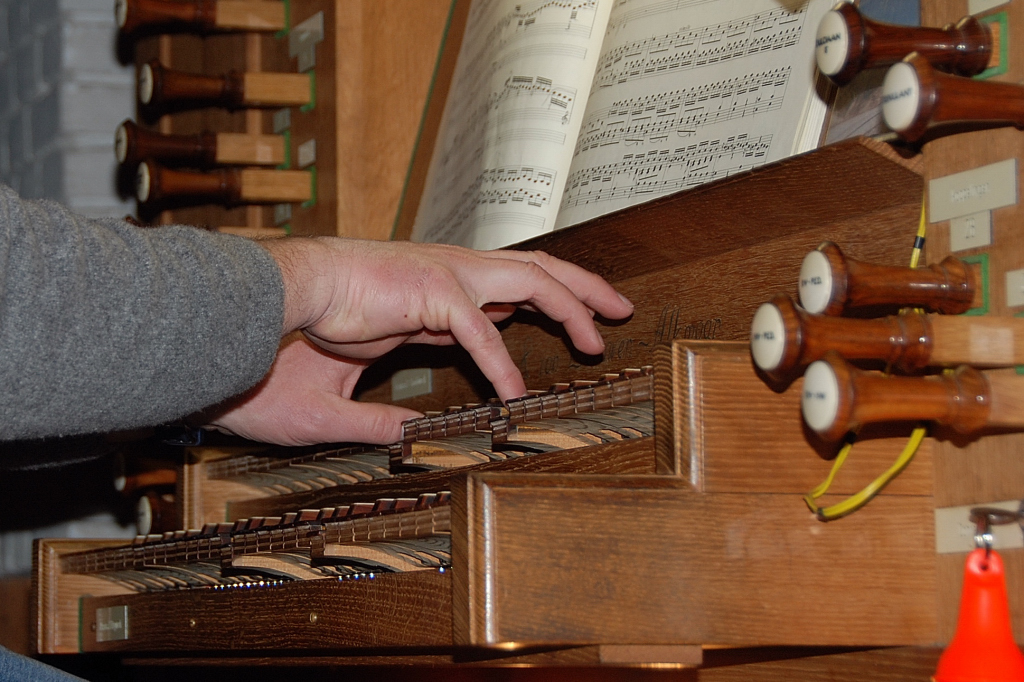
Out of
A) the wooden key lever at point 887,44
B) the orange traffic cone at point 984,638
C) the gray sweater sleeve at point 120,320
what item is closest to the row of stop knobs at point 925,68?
the wooden key lever at point 887,44

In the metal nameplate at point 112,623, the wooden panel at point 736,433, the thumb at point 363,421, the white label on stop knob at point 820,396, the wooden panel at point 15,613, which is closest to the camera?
the white label on stop knob at point 820,396

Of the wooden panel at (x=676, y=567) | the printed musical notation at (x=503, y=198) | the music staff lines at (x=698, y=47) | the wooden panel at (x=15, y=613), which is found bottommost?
the wooden panel at (x=15, y=613)

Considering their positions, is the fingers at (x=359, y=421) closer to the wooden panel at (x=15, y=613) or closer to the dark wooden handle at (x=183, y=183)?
the dark wooden handle at (x=183, y=183)

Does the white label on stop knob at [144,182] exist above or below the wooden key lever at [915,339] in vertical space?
above

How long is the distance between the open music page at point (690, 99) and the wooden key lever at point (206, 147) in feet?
2.86

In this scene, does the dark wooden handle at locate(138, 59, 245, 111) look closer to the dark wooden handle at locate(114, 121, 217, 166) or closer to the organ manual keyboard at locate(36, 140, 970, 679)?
the dark wooden handle at locate(114, 121, 217, 166)

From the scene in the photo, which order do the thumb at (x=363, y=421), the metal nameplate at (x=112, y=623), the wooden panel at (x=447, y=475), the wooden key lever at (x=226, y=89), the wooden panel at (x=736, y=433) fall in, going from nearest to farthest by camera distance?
1. the wooden panel at (x=736, y=433)
2. the wooden panel at (x=447, y=475)
3. the thumb at (x=363, y=421)
4. the metal nameplate at (x=112, y=623)
5. the wooden key lever at (x=226, y=89)

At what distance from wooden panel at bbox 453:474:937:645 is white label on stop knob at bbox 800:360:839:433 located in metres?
0.11

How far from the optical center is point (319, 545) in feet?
3.56

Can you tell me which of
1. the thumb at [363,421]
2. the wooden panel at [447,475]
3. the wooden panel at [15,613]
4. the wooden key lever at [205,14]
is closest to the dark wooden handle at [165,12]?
the wooden key lever at [205,14]

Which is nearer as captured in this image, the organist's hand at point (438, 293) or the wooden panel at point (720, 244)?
the wooden panel at point (720, 244)

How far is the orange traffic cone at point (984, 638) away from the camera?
2.52ft

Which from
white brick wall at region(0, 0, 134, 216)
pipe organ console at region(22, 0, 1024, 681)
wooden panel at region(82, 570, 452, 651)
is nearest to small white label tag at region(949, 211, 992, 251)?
pipe organ console at region(22, 0, 1024, 681)

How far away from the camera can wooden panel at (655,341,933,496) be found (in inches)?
33.4
